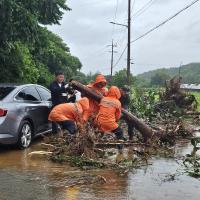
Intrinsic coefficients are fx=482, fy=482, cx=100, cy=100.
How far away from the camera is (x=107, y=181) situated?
7.59 metres

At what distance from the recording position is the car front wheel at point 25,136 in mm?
10309

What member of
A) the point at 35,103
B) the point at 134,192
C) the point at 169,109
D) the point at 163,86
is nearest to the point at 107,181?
the point at 134,192

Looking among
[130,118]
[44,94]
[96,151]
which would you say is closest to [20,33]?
[44,94]

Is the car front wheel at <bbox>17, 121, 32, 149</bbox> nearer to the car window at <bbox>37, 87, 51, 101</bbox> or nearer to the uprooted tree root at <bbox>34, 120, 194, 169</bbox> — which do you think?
the uprooted tree root at <bbox>34, 120, 194, 169</bbox>

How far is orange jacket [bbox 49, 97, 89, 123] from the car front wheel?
0.63m

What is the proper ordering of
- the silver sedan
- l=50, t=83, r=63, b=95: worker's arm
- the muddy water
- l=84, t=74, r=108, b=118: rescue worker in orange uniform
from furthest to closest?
l=50, t=83, r=63, b=95: worker's arm → l=84, t=74, r=108, b=118: rescue worker in orange uniform → the silver sedan → the muddy water

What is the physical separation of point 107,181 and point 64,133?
2.95 m

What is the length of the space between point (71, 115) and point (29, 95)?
1342 mm

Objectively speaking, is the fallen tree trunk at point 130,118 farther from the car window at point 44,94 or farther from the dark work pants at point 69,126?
the dark work pants at point 69,126

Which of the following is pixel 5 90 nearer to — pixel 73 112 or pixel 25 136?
pixel 25 136

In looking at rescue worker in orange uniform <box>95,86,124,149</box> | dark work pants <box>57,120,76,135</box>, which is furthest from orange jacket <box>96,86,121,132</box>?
dark work pants <box>57,120,76,135</box>

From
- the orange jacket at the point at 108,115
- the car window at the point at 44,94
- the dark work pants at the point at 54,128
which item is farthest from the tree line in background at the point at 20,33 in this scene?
the orange jacket at the point at 108,115

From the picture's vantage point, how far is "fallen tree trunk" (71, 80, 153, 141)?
36.9ft

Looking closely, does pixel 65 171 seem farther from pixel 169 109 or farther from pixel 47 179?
pixel 169 109
